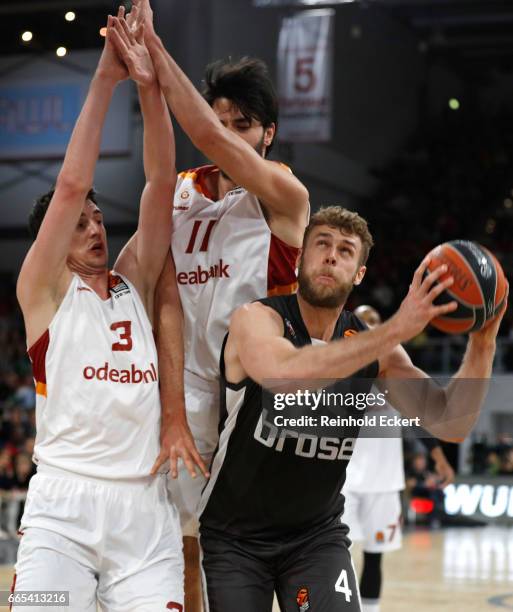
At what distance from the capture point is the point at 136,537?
3.84 metres

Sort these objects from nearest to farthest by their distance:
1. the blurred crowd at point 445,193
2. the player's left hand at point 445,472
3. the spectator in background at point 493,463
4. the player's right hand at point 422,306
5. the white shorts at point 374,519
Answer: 1. the player's right hand at point 422,306
2. the player's left hand at point 445,472
3. the white shorts at point 374,519
4. the spectator in background at point 493,463
5. the blurred crowd at point 445,193

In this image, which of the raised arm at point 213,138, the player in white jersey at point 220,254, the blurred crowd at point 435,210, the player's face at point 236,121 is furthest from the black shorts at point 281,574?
the blurred crowd at point 435,210

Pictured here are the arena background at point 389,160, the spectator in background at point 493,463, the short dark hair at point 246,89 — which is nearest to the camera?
the short dark hair at point 246,89

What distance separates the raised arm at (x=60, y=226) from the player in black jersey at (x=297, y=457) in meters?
0.70

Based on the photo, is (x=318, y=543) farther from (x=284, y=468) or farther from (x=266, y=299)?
(x=266, y=299)

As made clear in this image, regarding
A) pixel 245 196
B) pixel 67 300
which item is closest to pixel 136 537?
pixel 67 300

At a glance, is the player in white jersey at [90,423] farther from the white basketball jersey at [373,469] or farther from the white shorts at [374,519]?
the white basketball jersey at [373,469]

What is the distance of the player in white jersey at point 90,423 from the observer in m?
3.75

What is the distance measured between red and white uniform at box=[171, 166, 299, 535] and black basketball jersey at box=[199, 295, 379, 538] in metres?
0.26

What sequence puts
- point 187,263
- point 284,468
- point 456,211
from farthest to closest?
point 456,211 < point 187,263 < point 284,468

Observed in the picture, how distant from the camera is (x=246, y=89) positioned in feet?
14.8

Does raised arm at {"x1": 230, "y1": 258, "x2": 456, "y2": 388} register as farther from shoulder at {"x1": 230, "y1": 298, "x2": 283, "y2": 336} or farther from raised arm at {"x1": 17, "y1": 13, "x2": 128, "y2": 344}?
raised arm at {"x1": 17, "y1": 13, "x2": 128, "y2": 344}

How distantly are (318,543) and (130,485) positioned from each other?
827 millimetres
